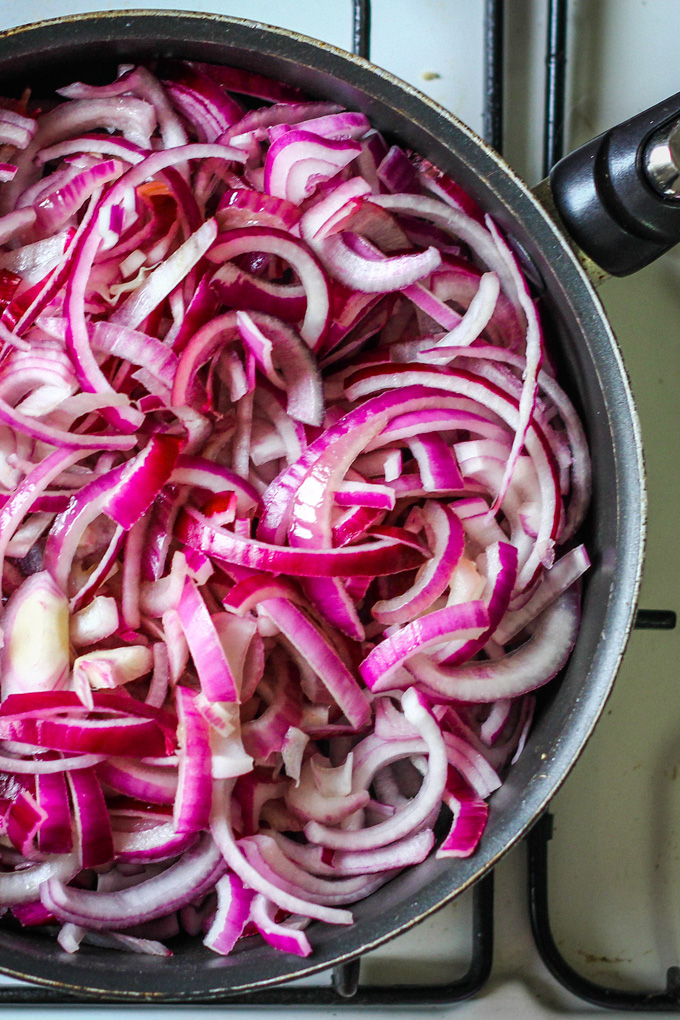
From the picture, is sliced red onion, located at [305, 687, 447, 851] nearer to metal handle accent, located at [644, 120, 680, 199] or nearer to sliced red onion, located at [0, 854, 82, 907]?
sliced red onion, located at [0, 854, 82, 907]

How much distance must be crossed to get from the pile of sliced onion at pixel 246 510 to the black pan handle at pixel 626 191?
0.30ft

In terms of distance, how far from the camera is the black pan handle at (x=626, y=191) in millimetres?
829

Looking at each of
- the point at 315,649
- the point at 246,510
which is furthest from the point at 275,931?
the point at 246,510

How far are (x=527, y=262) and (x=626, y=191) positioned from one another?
133mm

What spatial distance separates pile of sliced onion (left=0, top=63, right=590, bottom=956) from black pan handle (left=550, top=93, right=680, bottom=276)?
9 centimetres

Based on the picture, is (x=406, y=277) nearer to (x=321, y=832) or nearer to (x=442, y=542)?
(x=442, y=542)

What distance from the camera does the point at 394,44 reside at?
1.14m

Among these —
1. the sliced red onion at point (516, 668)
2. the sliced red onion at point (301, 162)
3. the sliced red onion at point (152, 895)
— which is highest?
the sliced red onion at point (301, 162)

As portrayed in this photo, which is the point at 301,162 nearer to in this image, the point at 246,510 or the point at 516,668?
the point at 246,510

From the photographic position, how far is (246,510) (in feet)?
3.06

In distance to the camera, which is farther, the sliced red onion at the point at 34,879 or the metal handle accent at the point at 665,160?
the sliced red onion at the point at 34,879

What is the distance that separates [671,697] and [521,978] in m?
0.42

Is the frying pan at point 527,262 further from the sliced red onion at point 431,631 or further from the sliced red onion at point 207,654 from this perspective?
the sliced red onion at point 207,654

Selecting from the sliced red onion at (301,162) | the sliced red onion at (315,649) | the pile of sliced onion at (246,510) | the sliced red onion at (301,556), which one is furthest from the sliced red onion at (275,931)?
the sliced red onion at (301,162)
